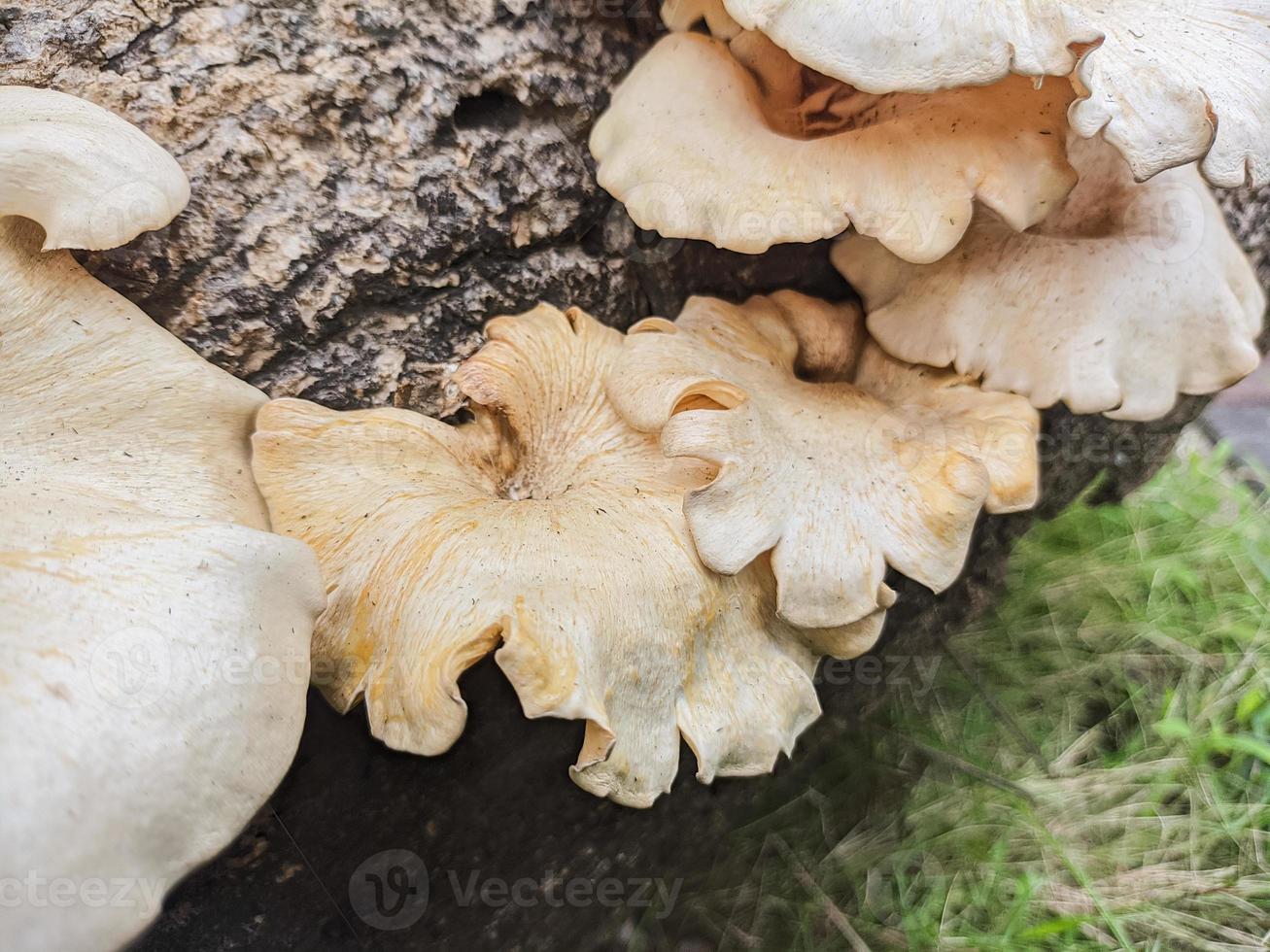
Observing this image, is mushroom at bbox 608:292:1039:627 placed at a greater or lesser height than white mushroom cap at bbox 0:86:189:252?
lesser

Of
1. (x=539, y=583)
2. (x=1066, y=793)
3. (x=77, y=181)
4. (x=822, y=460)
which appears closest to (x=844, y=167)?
(x=822, y=460)

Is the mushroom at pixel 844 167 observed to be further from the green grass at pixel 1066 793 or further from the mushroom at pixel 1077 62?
the green grass at pixel 1066 793

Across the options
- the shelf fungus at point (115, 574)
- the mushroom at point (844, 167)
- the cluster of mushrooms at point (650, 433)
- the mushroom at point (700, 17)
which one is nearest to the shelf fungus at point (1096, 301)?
the cluster of mushrooms at point (650, 433)

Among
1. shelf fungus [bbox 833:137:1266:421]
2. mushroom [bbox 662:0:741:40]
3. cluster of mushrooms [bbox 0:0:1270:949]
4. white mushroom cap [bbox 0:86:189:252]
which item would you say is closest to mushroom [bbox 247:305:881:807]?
cluster of mushrooms [bbox 0:0:1270:949]

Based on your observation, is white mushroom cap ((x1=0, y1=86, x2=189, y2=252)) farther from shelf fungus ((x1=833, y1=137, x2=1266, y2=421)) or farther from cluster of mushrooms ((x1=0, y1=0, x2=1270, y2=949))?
shelf fungus ((x1=833, y1=137, x2=1266, y2=421))

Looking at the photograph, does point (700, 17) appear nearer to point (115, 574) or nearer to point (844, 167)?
point (844, 167)

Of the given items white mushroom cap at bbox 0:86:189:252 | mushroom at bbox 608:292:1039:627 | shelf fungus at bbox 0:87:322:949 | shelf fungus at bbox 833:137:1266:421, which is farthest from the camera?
shelf fungus at bbox 833:137:1266:421

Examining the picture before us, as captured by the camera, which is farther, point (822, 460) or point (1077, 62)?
point (822, 460)

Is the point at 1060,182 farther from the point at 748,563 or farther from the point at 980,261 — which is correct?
the point at 748,563

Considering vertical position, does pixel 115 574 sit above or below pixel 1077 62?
below
